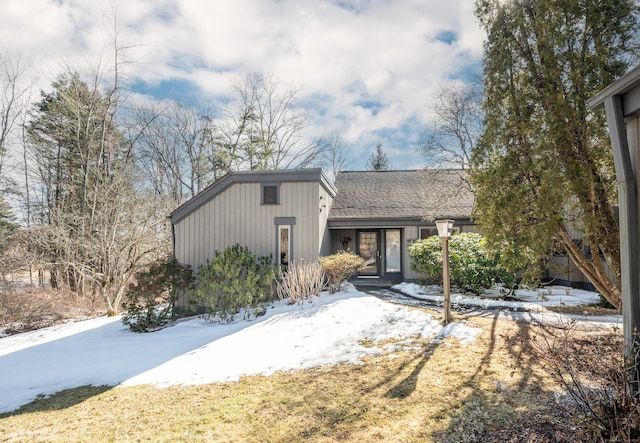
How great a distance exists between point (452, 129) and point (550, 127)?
11.9 meters

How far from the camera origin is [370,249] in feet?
46.0

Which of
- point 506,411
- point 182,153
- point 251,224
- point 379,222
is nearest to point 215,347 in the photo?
point 251,224

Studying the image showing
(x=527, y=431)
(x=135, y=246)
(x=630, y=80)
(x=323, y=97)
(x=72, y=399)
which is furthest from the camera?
(x=323, y=97)

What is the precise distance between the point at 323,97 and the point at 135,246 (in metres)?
14.1

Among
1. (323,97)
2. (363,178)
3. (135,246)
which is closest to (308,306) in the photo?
(135,246)

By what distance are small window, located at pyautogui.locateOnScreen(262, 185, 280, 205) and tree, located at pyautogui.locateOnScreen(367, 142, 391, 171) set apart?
21.7m

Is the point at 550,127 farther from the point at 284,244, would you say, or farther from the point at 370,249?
the point at 370,249

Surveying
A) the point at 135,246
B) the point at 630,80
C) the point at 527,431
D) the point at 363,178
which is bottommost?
the point at 527,431

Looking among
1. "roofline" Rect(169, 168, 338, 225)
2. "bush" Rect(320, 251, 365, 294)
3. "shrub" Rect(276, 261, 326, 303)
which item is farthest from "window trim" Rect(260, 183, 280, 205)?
"bush" Rect(320, 251, 365, 294)

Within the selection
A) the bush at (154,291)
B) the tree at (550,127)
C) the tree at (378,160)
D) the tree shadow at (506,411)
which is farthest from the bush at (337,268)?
the tree at (378,160)

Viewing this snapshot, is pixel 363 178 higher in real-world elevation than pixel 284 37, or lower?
lower

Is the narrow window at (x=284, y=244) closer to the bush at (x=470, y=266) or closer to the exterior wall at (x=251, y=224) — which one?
the exterior wall at (x=251, y=224)

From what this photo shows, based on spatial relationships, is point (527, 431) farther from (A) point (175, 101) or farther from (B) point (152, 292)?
(A) point (175, 101)

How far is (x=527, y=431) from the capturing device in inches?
117
